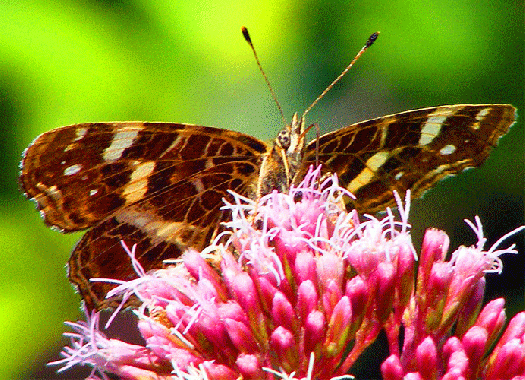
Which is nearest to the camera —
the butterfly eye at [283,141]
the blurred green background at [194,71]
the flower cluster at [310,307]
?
the flower cluster at [310,307]

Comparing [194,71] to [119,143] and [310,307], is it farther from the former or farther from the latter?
[310,307]

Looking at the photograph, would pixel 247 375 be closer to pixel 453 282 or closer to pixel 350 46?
pixel 453 282

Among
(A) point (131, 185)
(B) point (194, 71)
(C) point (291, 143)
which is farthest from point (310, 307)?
(B) point (194, 71)

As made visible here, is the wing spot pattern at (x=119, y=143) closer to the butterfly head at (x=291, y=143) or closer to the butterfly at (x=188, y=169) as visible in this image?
the butterfly at (x=188, y=169)

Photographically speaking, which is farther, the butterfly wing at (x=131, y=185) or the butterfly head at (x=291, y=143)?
the butterfly head at (x=291, y=143)

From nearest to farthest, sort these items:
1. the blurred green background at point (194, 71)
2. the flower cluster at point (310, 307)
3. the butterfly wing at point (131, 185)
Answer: the flower cluster at point (310, 307) < the butterfly wing at point (131, 185) < the blurred green background at point (194, 71)

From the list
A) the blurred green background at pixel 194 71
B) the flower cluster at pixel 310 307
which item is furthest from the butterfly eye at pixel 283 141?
the blurred green background at pixel 194 71

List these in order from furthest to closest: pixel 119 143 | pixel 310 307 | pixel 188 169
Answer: pixel 188 169, pixel 119 143, pixel 310 307
